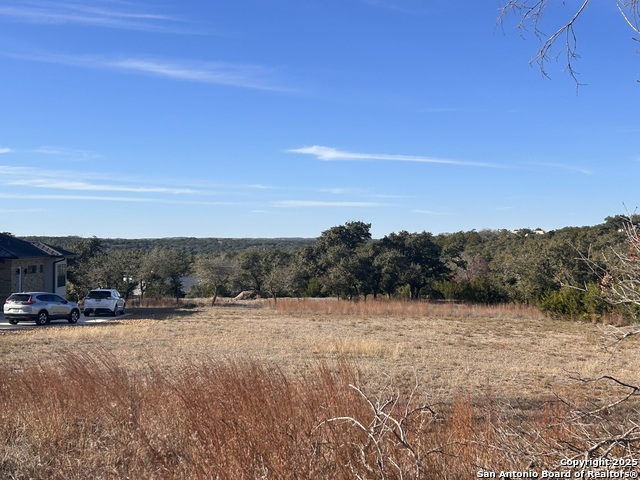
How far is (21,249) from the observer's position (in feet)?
109

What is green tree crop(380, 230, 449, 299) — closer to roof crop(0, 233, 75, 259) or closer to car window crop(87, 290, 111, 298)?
car window crop(87, 290, 111, 298)

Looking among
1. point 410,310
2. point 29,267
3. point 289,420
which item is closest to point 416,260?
point 410,310

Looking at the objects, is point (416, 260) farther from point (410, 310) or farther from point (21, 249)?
point (21, 249)

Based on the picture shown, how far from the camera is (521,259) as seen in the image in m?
35.6

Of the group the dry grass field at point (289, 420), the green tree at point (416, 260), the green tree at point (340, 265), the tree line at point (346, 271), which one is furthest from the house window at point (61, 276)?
the dry grass field at point (289, 420)

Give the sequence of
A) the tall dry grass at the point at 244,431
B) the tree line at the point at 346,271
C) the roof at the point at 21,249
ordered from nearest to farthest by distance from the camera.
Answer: the tall dry grass at the point at 244,431 → the roof at the point at 21,249 → the tree line at the point at 346,271

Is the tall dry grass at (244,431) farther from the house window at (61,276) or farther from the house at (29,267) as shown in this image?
the house window at (61,276)

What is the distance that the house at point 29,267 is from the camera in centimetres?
3112

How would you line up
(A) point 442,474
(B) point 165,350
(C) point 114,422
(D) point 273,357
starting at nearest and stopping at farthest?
(A) point 442,474 → (C) point 114,422 → (D) point 273,357 → (B) point 165,350

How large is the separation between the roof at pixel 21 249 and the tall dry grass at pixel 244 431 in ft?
87.2

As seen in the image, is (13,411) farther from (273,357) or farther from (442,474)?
(273,357)

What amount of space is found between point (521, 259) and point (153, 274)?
24.4m

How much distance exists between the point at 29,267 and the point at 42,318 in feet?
32.5

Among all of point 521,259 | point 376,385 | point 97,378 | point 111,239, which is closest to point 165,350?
point 376,385
